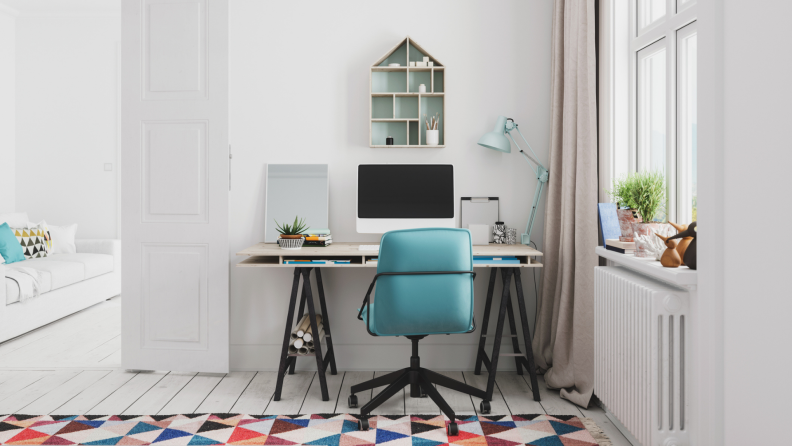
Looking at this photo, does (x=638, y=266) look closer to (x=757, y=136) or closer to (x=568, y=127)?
(x=757, y=136)

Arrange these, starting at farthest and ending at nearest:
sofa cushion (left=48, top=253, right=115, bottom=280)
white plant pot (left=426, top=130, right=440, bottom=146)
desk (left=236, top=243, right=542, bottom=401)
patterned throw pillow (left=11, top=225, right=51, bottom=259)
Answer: sofa cushion (left=48, top=253, right=115, bottom=280), patterned throw pillow (left=11, top=225, right=51, bottom=259), white plant pot (left=426, top=130, right=440, bottom=146), desk (left=236, top=243, right=542, bottom=401)

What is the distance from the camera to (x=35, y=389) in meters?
2.69

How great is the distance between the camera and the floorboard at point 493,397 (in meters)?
2.43

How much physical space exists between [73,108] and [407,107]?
4.35 metres

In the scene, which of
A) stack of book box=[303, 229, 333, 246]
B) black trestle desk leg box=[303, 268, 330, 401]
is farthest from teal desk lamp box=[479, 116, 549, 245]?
black trestle desk leg box=[303, 268, 330, 401]

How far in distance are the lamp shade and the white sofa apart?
349 cm

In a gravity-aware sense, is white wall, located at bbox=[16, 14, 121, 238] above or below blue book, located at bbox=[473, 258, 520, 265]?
above

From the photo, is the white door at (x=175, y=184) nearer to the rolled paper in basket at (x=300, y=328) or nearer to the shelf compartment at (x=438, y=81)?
the rolled paper in basket at (x=300, y=328)

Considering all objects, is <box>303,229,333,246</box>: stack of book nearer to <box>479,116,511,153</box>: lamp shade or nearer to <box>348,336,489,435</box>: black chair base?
<box>348,336,489,435</box>: black chair base

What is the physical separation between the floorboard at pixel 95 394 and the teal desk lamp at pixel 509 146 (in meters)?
2.44

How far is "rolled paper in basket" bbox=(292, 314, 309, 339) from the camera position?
2.72 m

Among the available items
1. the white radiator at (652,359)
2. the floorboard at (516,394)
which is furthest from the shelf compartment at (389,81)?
the floorboard at (516,394)

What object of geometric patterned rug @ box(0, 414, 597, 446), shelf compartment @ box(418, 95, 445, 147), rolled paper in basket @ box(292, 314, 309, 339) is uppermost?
shelf compartment @ box(418, 95, 445, 147)

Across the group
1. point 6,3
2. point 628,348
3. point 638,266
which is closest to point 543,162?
point 638,266
